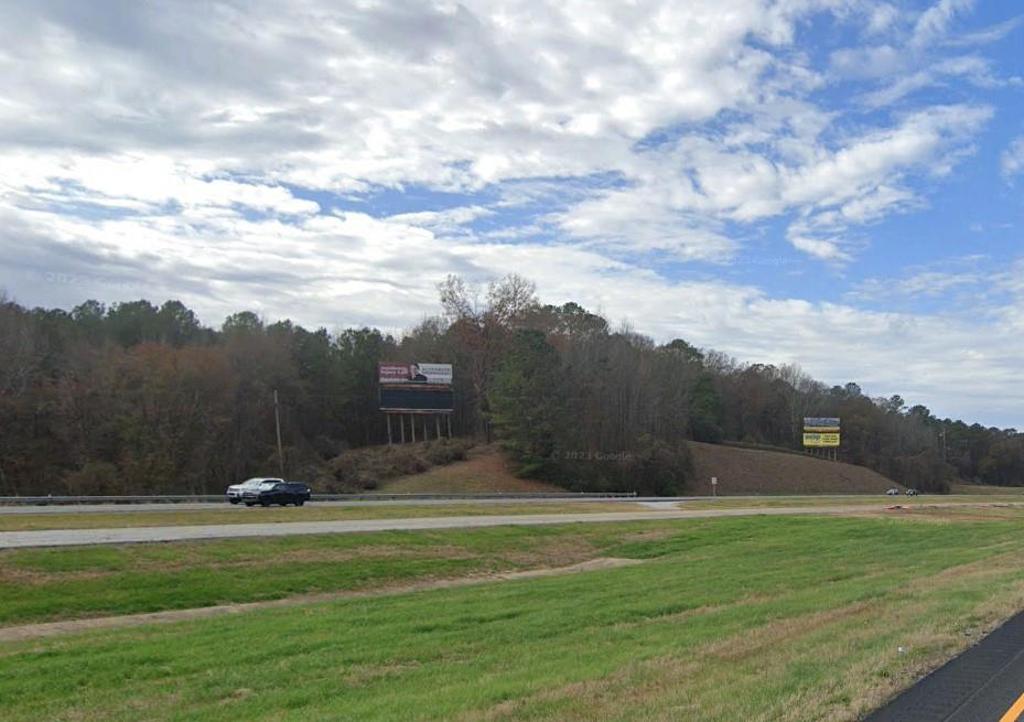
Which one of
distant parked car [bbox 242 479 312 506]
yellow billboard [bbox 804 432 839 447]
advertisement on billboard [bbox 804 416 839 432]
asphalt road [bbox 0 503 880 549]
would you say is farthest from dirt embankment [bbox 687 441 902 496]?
asphalt road [bbox 0 503 880 549]

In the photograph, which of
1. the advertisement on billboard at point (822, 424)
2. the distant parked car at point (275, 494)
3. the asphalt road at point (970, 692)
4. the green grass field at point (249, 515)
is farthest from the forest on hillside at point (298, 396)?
the asphalt road at point (970, 692)

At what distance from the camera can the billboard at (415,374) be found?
88.2 meters

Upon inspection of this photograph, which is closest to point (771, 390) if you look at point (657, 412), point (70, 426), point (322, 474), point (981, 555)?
point (657, 412)

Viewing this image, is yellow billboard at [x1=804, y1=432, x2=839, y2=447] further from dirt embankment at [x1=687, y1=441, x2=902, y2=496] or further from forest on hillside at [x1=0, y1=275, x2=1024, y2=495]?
forest on hillside at [x1=0, y1=275, x2=1024, y2=495]

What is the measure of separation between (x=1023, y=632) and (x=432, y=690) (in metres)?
7.77

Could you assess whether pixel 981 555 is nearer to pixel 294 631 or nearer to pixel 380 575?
pixel 380 575

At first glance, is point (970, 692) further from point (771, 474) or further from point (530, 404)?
point (771, 474)

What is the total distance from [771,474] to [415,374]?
50.0m

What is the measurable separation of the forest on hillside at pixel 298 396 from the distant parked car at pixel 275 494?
2374 centimetres

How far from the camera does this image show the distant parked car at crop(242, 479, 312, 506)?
4581 centimetres

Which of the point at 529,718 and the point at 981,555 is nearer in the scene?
the point at 529,718

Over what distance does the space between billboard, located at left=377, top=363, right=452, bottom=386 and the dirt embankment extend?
1188 inches

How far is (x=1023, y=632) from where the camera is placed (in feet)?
37.7

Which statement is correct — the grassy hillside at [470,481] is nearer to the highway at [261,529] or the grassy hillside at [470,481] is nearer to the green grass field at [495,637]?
the highway at [261,529]
